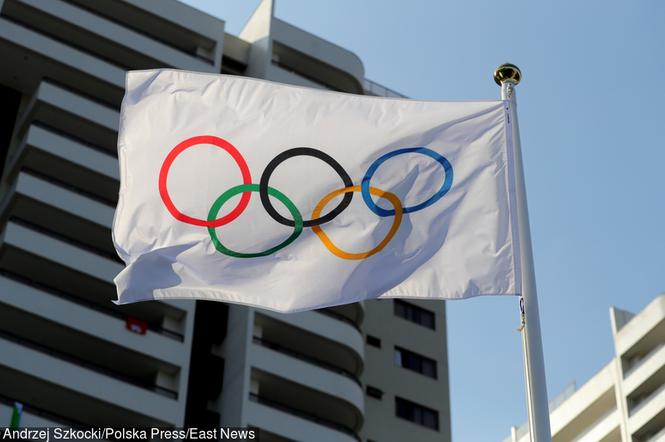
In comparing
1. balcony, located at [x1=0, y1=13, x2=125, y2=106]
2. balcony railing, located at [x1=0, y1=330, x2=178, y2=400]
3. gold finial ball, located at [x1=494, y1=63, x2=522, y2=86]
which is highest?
balcony, located at [x1=0, y1=13, x2=125, y2=106]

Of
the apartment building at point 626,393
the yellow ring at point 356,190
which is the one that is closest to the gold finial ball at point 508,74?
the yellow ring at point 356,190

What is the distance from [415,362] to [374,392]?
3131 millimetres

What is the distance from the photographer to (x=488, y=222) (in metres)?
14.9

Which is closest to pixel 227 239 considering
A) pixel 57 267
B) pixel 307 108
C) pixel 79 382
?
pixel 307 108

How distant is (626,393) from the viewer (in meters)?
73.1

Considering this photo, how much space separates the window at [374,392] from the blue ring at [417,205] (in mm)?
43445

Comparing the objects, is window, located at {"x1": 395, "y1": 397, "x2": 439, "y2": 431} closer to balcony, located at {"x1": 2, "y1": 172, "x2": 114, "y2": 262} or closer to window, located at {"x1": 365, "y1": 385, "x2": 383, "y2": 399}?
window, located at {"x1": 365, "y1": 385, "x2": 383, "y2": 399}

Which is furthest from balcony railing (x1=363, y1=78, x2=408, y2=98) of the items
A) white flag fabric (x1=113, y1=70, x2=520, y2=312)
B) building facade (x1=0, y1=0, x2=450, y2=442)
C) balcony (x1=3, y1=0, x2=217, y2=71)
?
white flag fabric (x1=113, y1=70, x2=520, y2=312)

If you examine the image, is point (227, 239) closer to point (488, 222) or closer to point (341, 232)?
point (341, 232)

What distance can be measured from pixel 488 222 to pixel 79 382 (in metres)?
37.0

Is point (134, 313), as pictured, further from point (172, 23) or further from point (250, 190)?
point (250, 190)

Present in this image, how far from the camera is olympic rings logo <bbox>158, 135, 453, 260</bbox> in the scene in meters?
15.3

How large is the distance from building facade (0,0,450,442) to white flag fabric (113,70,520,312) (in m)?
33.1

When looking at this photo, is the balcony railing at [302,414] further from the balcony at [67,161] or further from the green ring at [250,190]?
the green ring at [250,190]
